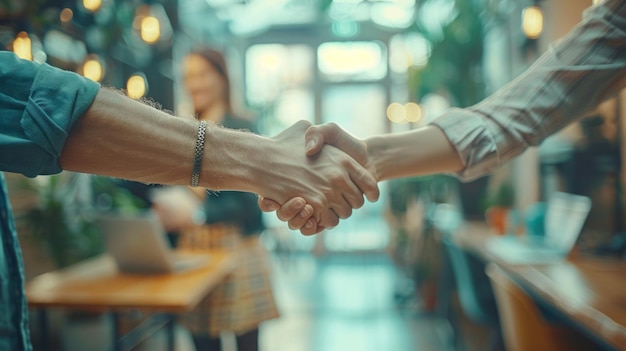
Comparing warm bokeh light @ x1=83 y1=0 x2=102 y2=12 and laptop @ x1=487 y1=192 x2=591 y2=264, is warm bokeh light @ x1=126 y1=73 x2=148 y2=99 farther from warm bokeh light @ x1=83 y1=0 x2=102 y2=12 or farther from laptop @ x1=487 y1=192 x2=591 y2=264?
laptop @ x1=487 y1=192 x2=591 y2=264

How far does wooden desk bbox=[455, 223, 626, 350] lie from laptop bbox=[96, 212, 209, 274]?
55.0 inches

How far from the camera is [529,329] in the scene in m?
1.81

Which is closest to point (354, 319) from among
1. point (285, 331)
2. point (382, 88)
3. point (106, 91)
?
point (285, 331)

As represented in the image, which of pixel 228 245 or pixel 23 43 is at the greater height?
pixel 23 43

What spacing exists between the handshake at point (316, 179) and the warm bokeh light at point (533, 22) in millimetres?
2360

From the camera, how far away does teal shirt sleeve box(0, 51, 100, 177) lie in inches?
32.2

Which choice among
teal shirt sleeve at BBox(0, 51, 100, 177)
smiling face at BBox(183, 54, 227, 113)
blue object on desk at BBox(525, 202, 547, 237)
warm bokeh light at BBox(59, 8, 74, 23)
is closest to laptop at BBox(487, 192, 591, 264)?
blue object on desk at BBox(525, 202, 547, 237)

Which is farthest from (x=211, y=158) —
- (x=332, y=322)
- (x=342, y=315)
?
(x=342, y=315)

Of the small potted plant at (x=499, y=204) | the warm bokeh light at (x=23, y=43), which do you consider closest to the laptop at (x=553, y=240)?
the small potted plant at (x=499, y=204)

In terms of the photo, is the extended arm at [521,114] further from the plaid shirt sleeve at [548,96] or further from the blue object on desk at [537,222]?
the blue object on desk at [537,222]

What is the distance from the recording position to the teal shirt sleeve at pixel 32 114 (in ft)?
2.68

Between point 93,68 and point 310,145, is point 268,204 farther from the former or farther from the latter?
point 93,68

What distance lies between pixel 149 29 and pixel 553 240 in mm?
3009

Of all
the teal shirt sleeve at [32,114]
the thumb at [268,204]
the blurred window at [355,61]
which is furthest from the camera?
the blurred window at [355,61]
